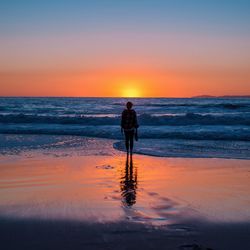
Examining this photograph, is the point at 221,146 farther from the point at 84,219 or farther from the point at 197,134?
the point at 84,219

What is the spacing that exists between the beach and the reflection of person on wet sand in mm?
16

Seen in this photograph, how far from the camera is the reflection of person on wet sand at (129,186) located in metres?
6.27

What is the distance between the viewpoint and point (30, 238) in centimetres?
451

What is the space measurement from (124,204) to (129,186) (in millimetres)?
1441

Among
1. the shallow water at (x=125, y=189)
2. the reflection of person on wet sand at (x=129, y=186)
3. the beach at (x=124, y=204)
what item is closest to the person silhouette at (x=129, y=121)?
the shallow water at (x=125, y=189)

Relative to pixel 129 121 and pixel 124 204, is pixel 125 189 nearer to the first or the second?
pixel 124 204

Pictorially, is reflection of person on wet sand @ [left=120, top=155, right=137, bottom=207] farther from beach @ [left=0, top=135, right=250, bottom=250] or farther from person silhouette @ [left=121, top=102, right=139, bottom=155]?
person silhouette @ [left=121, top=102, right=139, bottom=155]

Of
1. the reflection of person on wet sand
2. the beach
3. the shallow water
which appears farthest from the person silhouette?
the reflection of person on wet sand

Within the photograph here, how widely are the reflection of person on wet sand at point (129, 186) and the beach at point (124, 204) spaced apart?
0.02 m

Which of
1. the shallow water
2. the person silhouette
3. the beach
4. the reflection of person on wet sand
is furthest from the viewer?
the person silhouette

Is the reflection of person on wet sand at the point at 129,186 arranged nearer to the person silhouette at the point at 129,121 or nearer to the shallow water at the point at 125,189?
the shallow water at the point at 125,189

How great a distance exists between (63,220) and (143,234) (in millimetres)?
1142

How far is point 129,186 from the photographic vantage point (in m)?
7.45

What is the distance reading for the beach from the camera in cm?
446
